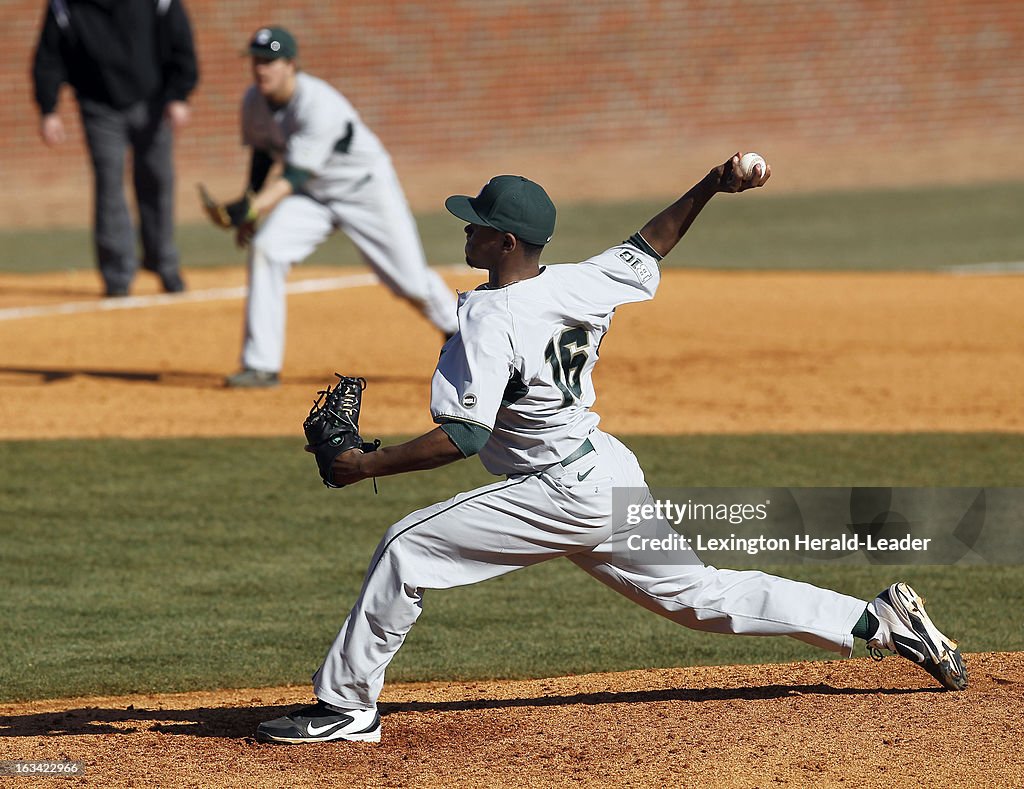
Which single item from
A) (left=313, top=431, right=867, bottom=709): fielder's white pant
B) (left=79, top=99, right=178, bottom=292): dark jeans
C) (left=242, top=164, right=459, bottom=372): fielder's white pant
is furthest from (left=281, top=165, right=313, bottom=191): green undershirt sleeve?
(left=313, top=431, right=867, bottom=709): fielder's white pant

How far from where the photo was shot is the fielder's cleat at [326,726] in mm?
4113

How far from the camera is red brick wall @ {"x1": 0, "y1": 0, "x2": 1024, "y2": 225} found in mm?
21266

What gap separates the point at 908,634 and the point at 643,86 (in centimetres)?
1932

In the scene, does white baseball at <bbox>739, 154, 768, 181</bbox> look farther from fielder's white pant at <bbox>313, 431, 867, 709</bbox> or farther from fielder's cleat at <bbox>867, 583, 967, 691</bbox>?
fielder's cleat at <bbox>867, 583, 967, 691</bbox>

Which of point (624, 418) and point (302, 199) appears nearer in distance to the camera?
point (624, 418)

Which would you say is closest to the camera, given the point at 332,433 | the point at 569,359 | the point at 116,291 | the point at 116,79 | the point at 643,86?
the point at 332,433

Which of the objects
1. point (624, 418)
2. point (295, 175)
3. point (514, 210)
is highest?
point (514, 210)

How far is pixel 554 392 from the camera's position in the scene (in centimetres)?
402

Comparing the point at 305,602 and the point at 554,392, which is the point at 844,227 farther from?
the point at 554,392

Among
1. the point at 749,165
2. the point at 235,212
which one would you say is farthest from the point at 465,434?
the point at 235,212

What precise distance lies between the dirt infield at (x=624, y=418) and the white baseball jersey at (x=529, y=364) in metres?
0.85

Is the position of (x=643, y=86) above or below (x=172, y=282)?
above

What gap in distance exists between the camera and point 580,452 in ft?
13.5

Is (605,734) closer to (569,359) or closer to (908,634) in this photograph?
(908,634)
